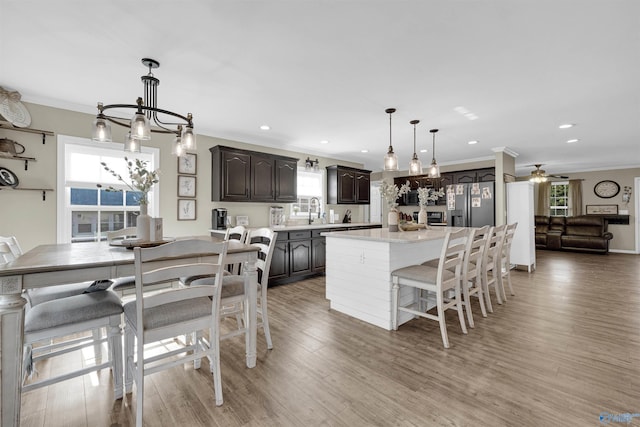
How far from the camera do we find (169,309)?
175 cm

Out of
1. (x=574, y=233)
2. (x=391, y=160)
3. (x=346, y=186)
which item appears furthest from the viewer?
(x=574, y=233)

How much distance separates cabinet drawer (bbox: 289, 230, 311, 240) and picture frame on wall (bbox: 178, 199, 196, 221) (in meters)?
1.53

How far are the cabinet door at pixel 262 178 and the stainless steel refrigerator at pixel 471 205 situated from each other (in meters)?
4.04

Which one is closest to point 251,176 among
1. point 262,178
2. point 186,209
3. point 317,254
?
point 262,178

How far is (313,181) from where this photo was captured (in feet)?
20.4

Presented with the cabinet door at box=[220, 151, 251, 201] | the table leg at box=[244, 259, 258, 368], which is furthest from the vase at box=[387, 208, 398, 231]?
the cabinet door at box=[220, 151, 251, 201]

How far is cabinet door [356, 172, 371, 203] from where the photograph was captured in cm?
662

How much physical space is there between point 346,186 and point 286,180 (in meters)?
1.64

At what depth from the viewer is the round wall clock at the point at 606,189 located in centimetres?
845

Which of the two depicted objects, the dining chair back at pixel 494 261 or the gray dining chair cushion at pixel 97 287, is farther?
the dining chair back at pixel 494 261

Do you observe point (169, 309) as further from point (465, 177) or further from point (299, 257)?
point (465, 177)

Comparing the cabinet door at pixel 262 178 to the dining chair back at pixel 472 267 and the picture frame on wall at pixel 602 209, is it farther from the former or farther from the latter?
the picture frame on wall at pixel 602 209

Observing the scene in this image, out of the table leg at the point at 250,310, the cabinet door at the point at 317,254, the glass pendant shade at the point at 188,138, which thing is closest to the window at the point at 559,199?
the cabinet door at the point at 317,254

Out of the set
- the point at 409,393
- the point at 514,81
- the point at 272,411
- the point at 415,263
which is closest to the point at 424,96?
the point at 514,81
